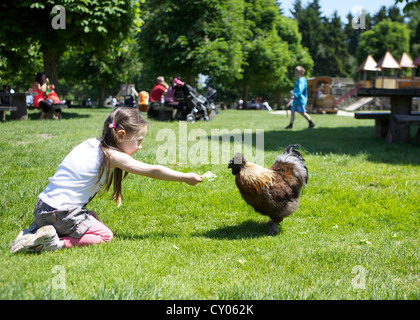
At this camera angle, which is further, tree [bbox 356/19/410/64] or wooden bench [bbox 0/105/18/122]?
tree [bbox 356/19/410/64]

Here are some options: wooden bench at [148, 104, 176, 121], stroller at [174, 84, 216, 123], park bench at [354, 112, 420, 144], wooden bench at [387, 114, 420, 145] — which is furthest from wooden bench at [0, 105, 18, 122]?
wooden bench at [387, 114, 420, 145]

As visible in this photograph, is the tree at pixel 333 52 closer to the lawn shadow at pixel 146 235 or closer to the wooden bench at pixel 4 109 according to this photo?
the wooden bench at pixel 4 109

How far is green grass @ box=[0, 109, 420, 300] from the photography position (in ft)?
9.21

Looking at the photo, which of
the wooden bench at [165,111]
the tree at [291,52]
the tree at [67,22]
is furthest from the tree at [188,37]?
the tree at [291,52]

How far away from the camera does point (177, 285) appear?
9.31ft

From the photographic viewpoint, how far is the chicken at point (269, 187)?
13.2 ft

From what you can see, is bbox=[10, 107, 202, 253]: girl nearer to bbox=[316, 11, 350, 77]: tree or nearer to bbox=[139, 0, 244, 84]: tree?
bbox=[139, 0, 244, 84]: tree

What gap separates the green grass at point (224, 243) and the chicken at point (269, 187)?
29cm

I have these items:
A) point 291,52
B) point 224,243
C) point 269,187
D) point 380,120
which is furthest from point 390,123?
point 291,52

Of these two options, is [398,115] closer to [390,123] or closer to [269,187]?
[390,123]

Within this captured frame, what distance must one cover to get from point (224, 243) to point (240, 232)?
46 centimetres

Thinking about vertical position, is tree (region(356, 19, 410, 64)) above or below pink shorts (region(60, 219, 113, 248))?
above

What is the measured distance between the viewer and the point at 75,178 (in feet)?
11.5

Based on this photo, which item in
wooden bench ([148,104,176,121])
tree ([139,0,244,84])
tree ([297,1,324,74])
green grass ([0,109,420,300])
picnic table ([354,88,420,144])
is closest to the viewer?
green grass ([0,109,420,300])
